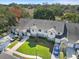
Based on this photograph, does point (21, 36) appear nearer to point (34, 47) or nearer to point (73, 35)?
point (34, 47)

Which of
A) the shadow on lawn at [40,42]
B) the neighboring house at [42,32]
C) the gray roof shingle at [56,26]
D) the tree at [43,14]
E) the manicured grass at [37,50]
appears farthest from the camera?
the tree at [43,14]

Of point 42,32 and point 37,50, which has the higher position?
point 42,32

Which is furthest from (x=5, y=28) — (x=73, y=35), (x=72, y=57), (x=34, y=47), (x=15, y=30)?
(x=72, y=57)

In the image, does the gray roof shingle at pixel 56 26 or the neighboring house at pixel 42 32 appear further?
the neighboring house at pixel 42 32

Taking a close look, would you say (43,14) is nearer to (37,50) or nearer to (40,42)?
(40,42)

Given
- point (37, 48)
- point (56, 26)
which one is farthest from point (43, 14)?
point (37, 48)

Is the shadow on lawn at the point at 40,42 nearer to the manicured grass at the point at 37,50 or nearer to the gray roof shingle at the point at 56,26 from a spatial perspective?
the manicured grass at the point at 37,50

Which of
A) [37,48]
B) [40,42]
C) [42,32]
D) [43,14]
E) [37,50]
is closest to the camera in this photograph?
[37,50]

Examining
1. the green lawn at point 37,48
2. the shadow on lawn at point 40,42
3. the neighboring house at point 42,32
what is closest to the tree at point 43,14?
the neighboring house at point 42,32

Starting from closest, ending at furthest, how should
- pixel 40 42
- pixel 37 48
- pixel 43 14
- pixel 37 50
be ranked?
pixel 37 50
pixel 37 48
pixel 40 42
pixel 43 14
